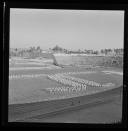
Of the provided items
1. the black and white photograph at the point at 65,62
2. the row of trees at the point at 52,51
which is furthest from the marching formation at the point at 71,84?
the row of trees at the point at 52,51

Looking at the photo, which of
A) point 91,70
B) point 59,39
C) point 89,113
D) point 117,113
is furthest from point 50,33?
point 117,113

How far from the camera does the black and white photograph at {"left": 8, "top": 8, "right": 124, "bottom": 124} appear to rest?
10.2 ft

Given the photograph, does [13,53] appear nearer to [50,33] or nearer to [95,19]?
[50,33]

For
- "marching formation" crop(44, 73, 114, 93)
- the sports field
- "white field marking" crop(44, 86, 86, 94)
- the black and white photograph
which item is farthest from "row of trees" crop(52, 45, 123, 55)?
"white field marking" crop(44, 86, 86, 94)

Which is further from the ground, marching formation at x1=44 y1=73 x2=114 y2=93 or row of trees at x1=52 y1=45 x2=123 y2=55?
row of trees at x1=52 y1=45 x2=123 y2=55

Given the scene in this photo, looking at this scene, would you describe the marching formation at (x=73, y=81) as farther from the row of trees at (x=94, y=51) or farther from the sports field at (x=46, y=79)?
the row of trees at (x=94, y=51)

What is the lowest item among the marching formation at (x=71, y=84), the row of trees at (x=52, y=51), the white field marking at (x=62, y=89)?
the white field marking at (x=62, y=89)

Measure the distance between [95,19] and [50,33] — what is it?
2.26 feet

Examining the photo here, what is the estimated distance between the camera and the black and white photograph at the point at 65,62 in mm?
3113

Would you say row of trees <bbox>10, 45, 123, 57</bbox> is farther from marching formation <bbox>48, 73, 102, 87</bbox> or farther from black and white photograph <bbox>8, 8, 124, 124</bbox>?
marching formation <bbox>48, 73, 102, 87</bbox>

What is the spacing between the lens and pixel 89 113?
3.16 meters

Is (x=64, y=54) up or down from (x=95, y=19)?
down

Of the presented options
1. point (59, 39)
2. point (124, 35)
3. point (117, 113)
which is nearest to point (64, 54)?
point (59, 39)
